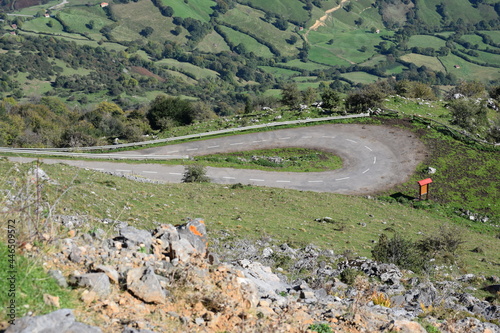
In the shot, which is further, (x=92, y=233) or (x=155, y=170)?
(x=155, y=170)

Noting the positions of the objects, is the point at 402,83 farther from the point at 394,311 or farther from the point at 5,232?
the point at 5,232

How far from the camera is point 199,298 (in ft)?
33.5

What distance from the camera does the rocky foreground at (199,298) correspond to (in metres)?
9.02

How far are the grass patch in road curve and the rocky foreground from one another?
1102 inches

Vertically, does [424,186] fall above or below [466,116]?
below

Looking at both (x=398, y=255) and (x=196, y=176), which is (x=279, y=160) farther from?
(x=398, y=255)

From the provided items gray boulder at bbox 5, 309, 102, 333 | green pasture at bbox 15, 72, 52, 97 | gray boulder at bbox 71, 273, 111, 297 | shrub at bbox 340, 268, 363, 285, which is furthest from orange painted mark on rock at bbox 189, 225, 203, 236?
green pasture at bbox 15, 72, 52, 97

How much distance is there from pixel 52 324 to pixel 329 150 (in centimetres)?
4211

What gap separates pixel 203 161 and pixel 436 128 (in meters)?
26.7

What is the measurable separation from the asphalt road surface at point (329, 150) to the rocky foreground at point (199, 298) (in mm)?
24814

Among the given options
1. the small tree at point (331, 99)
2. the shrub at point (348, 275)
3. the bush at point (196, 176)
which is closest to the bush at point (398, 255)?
the shrub at point (348, 275)

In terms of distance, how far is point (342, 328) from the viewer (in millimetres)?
10562

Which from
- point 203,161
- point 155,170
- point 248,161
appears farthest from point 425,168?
point 155,170

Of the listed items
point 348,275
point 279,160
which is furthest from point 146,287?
point 279,160
